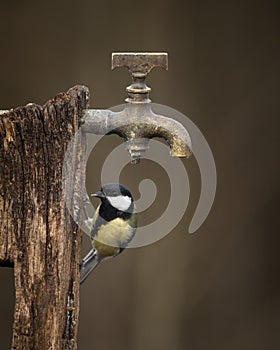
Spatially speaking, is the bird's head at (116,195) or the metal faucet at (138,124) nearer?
the metal faucet at (138,124)

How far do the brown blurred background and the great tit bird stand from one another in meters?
0.71

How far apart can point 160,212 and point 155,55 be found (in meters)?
1.01

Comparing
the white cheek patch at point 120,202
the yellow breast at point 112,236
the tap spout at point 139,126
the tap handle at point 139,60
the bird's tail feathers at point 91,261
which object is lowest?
the bird's tail feathers at point 91,261

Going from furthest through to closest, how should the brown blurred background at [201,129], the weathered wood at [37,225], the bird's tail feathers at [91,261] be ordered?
the brown blurred background at [201,129] < the bird's tail feathers at [91,261] < the weathered wood at [37,225]

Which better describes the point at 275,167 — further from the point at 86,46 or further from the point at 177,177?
the point at 86,46

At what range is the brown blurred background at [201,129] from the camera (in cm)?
204

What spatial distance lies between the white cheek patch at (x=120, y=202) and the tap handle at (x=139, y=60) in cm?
25

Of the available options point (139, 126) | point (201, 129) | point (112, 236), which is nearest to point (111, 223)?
point (112, 236)

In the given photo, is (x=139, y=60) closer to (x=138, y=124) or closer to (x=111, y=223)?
(x=138, y=124)

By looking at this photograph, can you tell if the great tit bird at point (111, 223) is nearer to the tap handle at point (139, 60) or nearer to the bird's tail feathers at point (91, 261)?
the bird's tail feathers at point (91, 261)

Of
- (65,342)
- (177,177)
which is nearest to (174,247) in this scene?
(177,177)

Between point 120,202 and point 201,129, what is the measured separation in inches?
32.8

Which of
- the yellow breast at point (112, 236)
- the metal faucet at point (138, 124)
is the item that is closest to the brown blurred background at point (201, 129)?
the yellow breast at point (112, 236)

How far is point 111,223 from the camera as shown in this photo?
133 centimetres
